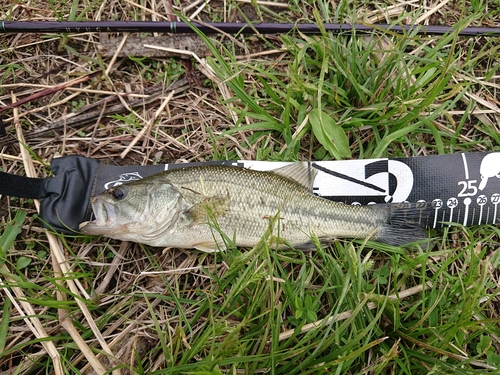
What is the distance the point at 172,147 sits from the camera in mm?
3732

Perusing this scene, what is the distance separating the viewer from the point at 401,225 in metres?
3.27

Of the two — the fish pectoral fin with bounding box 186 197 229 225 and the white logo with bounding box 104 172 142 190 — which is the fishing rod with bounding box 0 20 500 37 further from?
the fish pectoral fin with bounding box 186 197 229 225

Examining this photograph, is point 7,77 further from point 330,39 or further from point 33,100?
point 330,39

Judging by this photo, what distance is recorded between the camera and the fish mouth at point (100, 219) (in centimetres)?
310

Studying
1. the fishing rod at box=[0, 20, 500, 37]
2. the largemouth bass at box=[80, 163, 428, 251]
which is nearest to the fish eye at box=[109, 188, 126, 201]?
the largemouth bass at box=[80, 163, 428, 251]

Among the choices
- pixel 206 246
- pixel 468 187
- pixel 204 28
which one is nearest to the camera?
pixel 206 246

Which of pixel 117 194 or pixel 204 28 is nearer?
pixel 117 194

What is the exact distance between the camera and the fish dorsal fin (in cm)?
341

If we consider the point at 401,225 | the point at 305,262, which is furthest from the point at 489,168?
the point at 305,262

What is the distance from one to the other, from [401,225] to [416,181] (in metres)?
0.47

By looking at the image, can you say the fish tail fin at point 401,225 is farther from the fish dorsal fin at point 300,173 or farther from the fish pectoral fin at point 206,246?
the fish pectoral fin at point 206,246

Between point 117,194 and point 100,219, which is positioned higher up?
point 117,194

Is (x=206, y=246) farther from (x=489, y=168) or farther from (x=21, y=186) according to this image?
(x=489, y=168)

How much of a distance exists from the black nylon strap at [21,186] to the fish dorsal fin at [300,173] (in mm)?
2107
